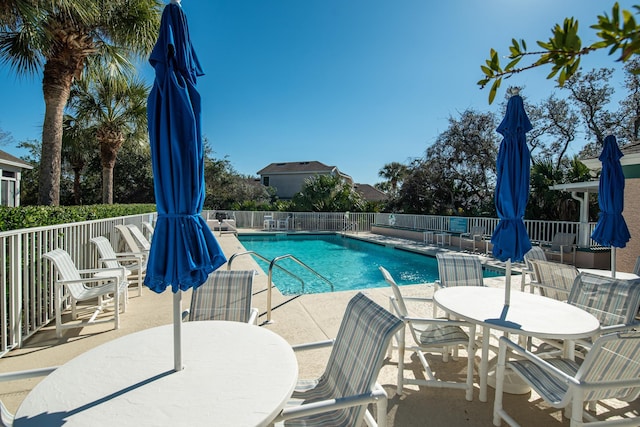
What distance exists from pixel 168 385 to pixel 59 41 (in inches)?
327

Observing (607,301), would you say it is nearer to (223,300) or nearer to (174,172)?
(223,300)

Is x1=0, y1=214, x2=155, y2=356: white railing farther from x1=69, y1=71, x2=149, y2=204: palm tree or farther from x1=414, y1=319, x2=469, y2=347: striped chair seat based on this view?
x1=69, y1=71, x2=149, y2=204: palm tree

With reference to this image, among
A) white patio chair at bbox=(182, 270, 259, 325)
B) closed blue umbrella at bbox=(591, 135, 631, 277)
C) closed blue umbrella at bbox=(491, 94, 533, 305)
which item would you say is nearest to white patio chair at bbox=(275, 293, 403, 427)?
white patio chair at bbox=(182, 270, 259, 325)

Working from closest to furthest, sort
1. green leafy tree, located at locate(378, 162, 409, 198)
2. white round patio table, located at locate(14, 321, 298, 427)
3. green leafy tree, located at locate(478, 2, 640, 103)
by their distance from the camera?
green leafy tree, located at locate(478, 2, 640, 103) → white round patio table, located at locate(14, 321, 298, 427) → green leafy tree, located at locate(378, 162, 409, 198)

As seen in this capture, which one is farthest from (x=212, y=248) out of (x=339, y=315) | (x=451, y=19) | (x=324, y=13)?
(x=324, y=13)

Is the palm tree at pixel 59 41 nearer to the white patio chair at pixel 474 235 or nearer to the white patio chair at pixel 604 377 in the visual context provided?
the white patio chair at pixel 604 377

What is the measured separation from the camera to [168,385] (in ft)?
5.10

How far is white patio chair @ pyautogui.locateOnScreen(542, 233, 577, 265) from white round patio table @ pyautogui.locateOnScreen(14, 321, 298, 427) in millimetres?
10539

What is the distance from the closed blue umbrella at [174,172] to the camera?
5.78 feet

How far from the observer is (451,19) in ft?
30.0

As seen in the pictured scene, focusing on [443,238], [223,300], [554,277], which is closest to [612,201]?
[554,277]

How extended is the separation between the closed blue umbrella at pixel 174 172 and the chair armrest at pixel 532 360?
2187 millimetres

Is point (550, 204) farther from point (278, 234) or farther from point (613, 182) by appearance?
point (278, 234)

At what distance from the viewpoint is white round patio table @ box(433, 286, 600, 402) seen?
2363mm
